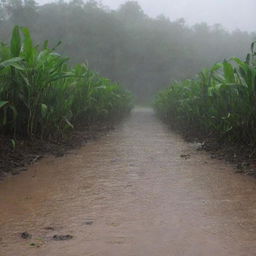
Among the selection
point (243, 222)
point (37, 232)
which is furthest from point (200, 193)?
point (37, 232)

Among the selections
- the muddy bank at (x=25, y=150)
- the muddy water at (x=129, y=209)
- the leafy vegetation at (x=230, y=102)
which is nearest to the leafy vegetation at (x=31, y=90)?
the muddy bank at (x=25, y=150)

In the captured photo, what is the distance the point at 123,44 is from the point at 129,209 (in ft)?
139

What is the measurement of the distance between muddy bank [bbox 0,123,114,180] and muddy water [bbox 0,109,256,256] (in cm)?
15

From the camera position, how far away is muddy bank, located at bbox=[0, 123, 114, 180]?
11.1 feet

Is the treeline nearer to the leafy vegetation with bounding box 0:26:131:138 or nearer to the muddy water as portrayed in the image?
the leafy vegetation with bounding box 0:26:131:138

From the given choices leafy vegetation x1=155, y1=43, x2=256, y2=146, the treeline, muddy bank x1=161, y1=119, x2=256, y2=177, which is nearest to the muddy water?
muddy bank x1=161, y1=119, x2=256, y2=177

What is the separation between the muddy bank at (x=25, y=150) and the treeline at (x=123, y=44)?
1315 inches

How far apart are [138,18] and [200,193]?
53.7 metres

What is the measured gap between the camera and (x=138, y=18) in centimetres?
5422

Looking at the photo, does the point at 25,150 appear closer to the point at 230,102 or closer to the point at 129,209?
the point at 129,209

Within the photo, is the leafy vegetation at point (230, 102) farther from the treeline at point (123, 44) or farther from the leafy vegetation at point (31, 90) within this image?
the treeline at point (123, 44)

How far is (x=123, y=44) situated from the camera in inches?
1714

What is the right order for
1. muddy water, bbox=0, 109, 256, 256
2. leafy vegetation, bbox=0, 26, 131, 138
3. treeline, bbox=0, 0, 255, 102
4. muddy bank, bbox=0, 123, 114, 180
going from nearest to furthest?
muddy water, bbox=0, 109, 256, 256 → muddy bank, bbox=0, 123, 114, 180 → leafy vegetation, bbox=0, 26, 131, 138 → treeline, bbox=0, 0, 255, 102

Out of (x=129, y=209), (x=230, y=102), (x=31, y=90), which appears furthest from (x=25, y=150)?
(x=230, y=102)
